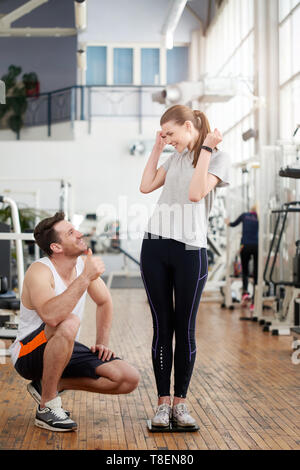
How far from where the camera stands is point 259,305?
6402mm

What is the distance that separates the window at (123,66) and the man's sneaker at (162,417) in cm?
1199

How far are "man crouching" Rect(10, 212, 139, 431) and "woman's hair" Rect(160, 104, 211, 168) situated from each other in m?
0.57

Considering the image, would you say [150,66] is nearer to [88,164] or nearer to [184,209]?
[88,164]

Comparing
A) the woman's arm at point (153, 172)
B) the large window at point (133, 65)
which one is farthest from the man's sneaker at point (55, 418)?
the large window at point (133, 65)

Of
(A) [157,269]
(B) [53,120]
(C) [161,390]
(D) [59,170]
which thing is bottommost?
(C) [161,390]

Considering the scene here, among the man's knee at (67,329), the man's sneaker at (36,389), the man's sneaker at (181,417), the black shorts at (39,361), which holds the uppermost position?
the man's knee at (67,329)

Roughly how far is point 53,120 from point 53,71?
1.32 m

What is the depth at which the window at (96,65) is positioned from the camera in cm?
1380

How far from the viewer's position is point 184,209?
2482 millimetres

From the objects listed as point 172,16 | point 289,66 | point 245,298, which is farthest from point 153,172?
point 172,16

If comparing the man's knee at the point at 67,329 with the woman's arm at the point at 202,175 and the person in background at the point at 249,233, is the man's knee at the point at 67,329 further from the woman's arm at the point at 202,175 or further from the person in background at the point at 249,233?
the person in background at the point at 249,233

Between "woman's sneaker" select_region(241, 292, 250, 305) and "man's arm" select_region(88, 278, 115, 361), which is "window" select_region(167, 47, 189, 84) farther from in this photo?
"man's arm" select_region(88, 278, 115, 361)
